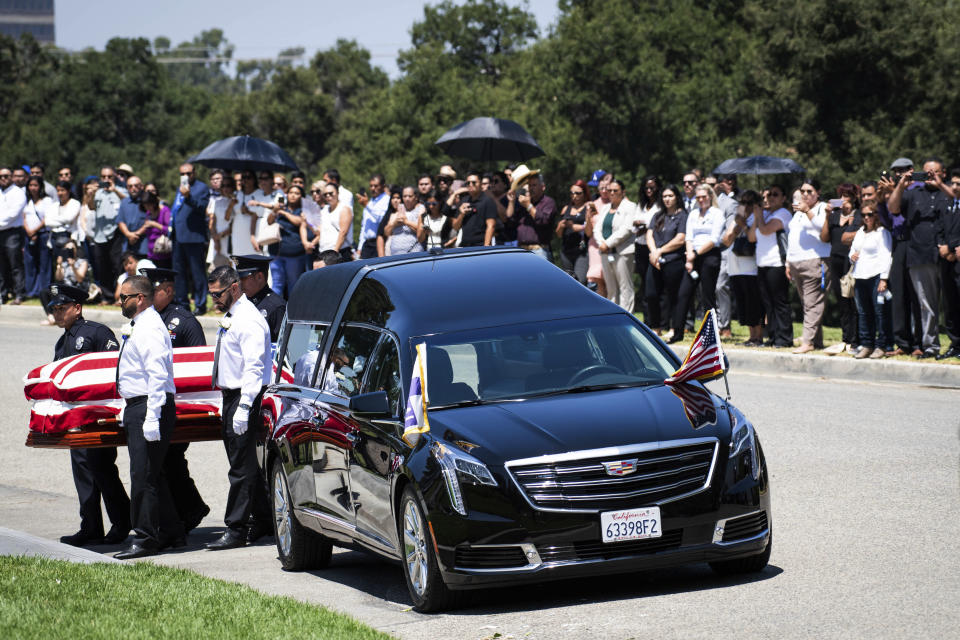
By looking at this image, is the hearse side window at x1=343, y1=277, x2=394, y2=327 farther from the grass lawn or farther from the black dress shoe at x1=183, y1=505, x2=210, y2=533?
the black dress shoe at x1=183, y1=505, x2=210, y2=533

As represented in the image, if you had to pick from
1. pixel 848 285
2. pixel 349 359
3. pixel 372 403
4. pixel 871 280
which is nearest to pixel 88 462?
pixel 349 359

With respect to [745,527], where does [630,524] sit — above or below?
above

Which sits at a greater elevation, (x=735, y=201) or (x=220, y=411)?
(x=735, y=201)

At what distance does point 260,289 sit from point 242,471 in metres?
1.66

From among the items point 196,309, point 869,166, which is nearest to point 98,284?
point 196,309

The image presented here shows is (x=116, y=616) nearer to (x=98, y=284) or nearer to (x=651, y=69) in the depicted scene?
(x=98, y=284)

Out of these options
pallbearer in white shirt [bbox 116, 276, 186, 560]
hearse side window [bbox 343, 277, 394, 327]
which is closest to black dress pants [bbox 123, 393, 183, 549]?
pallbearer in white shirt [bbox 116, 276, 186, 560]

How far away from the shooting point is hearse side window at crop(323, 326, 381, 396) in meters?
8.94

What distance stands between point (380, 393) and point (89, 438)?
12.5 feet

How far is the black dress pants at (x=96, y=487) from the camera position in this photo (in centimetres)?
1175

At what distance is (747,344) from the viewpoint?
19500mm

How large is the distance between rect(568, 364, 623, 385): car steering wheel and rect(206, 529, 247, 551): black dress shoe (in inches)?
149

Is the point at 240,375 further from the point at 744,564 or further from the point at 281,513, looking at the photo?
the point at 744,564

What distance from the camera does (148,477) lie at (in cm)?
1081
